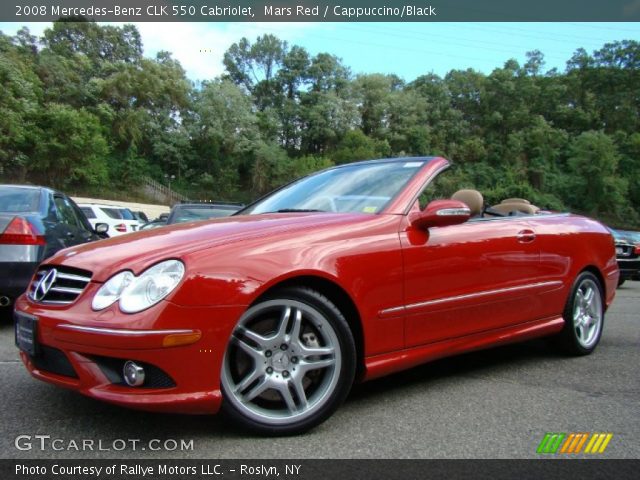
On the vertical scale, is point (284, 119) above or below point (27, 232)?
above

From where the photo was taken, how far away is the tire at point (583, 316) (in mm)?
4309

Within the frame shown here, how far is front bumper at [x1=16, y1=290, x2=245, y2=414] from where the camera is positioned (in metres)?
2.31

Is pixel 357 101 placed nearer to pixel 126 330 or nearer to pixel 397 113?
pixel 397 113

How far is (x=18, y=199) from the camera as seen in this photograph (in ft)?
17.8

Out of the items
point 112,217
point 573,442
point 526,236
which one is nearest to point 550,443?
point 573,442

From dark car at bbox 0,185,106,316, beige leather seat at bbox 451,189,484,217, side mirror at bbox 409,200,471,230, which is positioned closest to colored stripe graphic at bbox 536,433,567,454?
side mirror at bbox 409,200,471,230

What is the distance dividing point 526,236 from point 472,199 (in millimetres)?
474

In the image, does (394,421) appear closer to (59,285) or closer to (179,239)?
(179,239)

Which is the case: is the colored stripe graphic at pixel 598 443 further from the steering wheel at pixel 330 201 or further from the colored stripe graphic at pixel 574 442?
the steering wheel at pixel 330 201

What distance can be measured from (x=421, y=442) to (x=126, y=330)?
1410mm

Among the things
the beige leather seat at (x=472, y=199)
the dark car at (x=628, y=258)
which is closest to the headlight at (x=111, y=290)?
the beige leather seat at (x=472, y=199)

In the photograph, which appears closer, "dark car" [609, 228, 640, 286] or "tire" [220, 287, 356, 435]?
"tire" [220, 287, 356, 435]

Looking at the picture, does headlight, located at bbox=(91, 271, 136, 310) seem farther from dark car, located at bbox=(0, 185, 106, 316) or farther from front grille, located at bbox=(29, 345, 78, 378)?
dark car, located at bbox=(0, 185, 106, 316)

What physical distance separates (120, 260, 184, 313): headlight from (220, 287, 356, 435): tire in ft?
1.16
